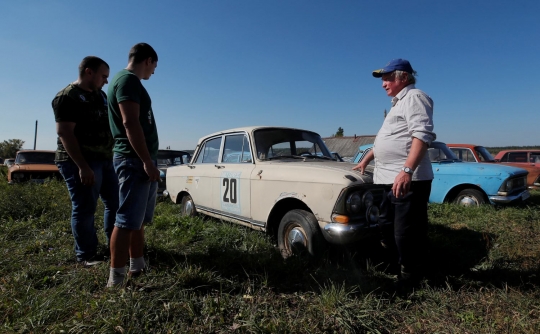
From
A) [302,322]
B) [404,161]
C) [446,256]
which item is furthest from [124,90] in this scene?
[446,256]

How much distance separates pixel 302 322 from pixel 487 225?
3959mm

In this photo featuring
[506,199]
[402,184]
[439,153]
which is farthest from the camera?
[439,153]

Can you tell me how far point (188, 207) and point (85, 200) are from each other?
2.29 metres

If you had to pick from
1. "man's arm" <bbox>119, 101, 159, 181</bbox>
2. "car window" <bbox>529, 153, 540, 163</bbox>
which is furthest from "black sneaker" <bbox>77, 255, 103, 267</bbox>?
"car window" <bbox>529, 153, 540, 163</bbox>

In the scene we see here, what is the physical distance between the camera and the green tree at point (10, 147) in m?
43.9

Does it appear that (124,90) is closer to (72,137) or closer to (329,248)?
(72,137)

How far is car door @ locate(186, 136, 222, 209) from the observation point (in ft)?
14.7

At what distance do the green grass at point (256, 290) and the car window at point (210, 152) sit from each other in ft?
3.79

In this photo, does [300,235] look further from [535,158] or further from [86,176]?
[535,158]

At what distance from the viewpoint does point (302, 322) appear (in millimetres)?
2021

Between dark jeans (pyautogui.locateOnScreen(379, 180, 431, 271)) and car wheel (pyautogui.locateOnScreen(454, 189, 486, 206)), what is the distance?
4.36 meters

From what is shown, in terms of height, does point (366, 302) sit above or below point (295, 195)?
below

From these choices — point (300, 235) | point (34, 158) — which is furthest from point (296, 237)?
point (34, 158)

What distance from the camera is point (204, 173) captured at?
181 inches
